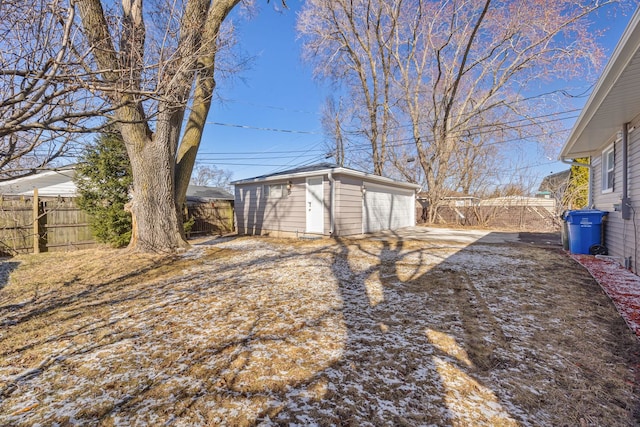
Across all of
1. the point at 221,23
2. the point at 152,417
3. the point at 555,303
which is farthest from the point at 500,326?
the point at 221,23

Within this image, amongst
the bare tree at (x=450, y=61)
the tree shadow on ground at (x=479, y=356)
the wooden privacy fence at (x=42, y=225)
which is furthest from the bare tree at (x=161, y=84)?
the bare tree at (x=450, y=61)

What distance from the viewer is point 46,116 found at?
95.9 inches

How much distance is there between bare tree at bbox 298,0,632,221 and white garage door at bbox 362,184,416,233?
10.1ft

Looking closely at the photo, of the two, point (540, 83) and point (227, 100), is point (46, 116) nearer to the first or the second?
point (227, 100)

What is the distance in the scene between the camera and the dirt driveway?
5.52 ft

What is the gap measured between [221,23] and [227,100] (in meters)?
1.62

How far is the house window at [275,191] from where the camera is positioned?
10.5m

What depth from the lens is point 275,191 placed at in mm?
10711

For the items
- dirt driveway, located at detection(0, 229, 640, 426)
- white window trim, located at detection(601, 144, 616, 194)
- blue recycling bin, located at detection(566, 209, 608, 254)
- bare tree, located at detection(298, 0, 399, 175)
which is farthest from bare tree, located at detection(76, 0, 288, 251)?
bare tree, located at detection(298, 0, 399, 175)

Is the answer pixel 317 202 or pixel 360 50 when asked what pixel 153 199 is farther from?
pixel 360 50

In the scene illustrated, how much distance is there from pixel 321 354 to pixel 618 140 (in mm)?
6811

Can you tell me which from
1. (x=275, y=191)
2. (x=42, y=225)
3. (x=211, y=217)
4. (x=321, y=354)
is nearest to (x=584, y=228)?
(x=321, y=354)

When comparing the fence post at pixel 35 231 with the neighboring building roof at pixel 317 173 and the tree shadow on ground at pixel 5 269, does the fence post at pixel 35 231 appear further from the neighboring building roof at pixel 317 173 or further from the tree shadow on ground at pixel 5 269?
the neighboring building roof at pixel 317 173

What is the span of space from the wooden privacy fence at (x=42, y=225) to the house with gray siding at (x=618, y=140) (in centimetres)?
998
